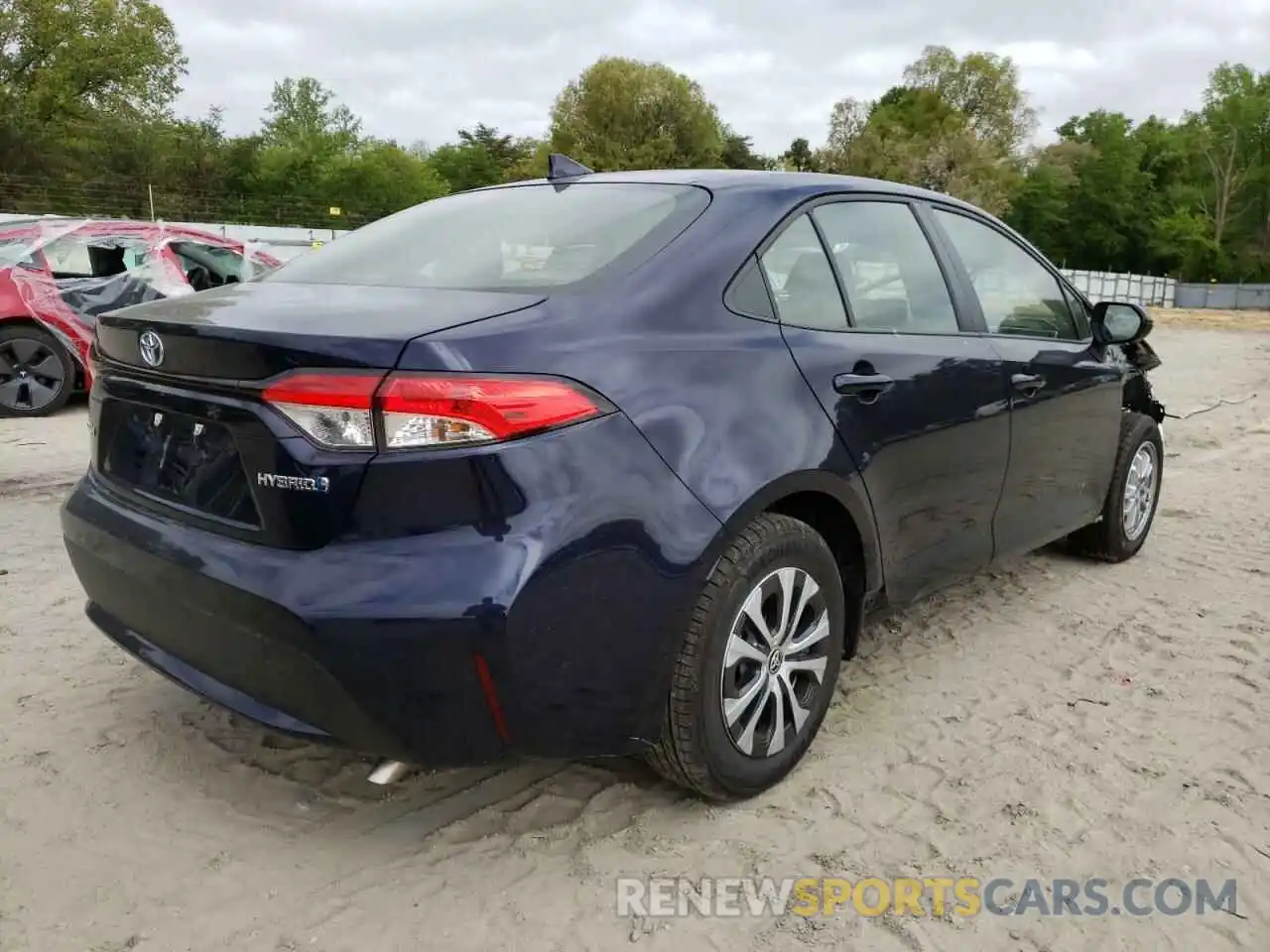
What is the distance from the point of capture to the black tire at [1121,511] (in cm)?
441

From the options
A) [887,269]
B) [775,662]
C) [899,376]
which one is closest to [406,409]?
[775,662]

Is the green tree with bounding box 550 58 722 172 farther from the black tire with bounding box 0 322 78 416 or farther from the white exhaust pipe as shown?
the white exhaust pipe

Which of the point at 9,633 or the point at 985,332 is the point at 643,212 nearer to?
the point at 985,332

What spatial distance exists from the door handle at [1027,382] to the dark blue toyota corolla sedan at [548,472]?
0.30m

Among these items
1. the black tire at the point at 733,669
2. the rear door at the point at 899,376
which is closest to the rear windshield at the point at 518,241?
the rear door at the point at 899,376

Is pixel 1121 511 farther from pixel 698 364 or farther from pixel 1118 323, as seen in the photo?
pixel 698 364

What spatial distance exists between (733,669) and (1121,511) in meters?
2.80

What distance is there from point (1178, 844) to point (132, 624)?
101 inches

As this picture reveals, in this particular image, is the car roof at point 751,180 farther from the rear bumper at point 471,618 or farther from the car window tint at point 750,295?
the rear bumper at point 471,618

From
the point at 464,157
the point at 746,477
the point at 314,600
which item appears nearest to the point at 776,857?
the point at 746,477

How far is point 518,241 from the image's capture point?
2693 millimetres

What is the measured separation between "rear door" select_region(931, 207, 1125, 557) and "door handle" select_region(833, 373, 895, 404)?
2.57 ft

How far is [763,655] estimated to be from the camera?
2.55 meters

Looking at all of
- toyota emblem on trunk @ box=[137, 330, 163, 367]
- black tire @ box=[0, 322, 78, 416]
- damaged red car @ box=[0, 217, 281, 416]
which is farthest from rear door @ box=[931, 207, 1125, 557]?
black tire @ box=[0, 322, 78, 416]
